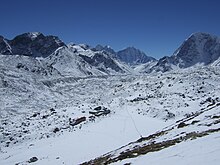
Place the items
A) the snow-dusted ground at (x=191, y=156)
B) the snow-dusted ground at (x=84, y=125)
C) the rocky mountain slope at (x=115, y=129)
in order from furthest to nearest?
the snow-dusted ground at (x=84, y=125), the rocky mountain slope at (x=115, y=129), the snow-dusted ground at (x=191, y=156)

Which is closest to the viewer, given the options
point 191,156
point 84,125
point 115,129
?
point 191,156

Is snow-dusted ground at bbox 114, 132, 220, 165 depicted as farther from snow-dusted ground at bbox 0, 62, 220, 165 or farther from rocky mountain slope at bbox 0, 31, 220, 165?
snow-dusted ground at bbox 0, 62, 220, 165

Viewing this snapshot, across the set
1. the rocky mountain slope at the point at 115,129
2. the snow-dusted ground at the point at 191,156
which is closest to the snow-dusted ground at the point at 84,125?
the rocky mountain slope at the point at 115,129

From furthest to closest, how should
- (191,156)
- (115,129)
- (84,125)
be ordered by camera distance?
(84,125), (115,129), (191,156)

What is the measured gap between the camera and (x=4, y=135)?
3781 centimetres

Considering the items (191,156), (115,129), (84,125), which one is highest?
(84,125)

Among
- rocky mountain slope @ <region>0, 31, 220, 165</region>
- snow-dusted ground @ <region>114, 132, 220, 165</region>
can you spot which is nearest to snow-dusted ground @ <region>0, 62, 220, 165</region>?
rocky mountain slope @ <region>0, 31, 220, 165</region>

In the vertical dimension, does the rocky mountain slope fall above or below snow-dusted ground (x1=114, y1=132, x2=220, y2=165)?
above

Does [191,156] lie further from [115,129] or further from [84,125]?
[84,125]

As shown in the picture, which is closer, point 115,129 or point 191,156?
point 191,156

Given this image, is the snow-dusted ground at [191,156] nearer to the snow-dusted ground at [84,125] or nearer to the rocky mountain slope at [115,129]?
the rocky mountain slope at [115,129]

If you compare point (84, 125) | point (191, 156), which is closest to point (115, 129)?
point (84, 125)

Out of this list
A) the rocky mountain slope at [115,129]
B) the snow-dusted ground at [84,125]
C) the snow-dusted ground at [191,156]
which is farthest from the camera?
the snow-dusted ground at [84,125]

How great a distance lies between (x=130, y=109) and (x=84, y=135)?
17.5m
